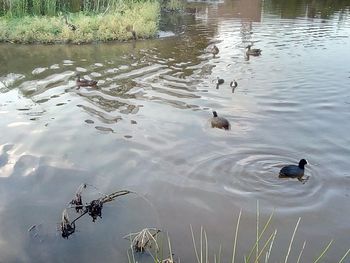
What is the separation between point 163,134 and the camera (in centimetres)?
1077

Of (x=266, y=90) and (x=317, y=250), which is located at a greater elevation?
(x=266, y=90)

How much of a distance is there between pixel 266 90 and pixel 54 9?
1512 cm

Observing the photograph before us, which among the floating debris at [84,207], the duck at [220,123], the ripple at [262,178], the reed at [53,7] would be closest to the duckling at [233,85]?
the duck at [220,123]

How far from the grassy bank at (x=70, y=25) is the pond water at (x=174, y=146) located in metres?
1.70

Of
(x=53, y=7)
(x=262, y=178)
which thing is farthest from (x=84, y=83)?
(x=53, y=7)

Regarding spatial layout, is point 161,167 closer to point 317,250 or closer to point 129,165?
point 129,165

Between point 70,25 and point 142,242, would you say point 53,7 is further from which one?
point 142,242

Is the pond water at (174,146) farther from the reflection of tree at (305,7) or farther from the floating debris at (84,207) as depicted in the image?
the reflection of tree at (305,7)

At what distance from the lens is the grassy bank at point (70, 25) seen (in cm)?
2098

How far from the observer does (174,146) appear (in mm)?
10062

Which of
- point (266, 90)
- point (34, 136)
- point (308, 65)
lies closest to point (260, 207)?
point (34, 136)

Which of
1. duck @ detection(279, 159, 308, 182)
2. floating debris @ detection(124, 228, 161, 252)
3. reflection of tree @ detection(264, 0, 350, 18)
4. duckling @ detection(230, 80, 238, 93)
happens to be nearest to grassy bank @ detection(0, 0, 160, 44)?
duckling @ detection(230, 80, 238, 93)

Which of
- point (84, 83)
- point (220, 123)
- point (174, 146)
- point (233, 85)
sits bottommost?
point (174, 146)

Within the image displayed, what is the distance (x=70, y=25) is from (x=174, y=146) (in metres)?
13.6
